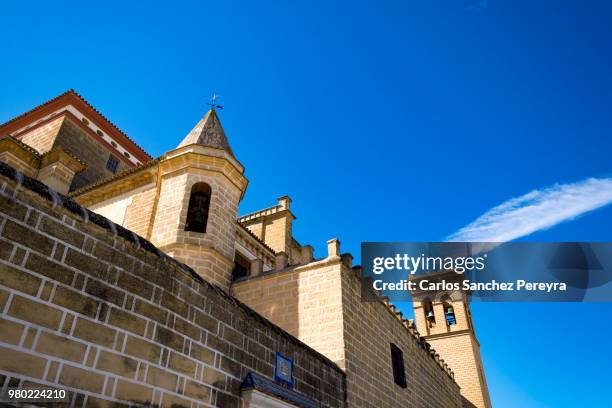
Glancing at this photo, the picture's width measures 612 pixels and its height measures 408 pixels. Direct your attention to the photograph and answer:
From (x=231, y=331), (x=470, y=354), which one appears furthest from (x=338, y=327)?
(x=470, y=354)

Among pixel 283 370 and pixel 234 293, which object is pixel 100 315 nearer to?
pixel 283 370

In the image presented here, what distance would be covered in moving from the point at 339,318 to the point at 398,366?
3.46m

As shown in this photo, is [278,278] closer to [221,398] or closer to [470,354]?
[221,398]

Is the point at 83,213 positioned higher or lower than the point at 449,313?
lower

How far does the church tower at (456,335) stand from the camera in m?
19.8

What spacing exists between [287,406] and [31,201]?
3949mm

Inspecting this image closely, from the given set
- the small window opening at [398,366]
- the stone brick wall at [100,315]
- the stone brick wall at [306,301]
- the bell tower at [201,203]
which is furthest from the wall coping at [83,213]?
the small window opening at [398,366]

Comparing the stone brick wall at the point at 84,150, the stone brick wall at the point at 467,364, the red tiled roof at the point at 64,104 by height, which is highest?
the red tiled roof at the point at 64,104

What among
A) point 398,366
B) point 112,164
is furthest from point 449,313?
point 112,164

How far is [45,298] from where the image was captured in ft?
10.2

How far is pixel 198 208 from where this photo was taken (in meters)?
10.5

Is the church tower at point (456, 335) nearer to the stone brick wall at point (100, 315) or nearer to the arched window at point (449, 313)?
the arched window at point (449, 313)

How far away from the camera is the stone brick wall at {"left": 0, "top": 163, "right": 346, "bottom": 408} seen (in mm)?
2963

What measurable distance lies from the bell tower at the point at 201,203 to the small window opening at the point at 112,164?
9386 millimetres
